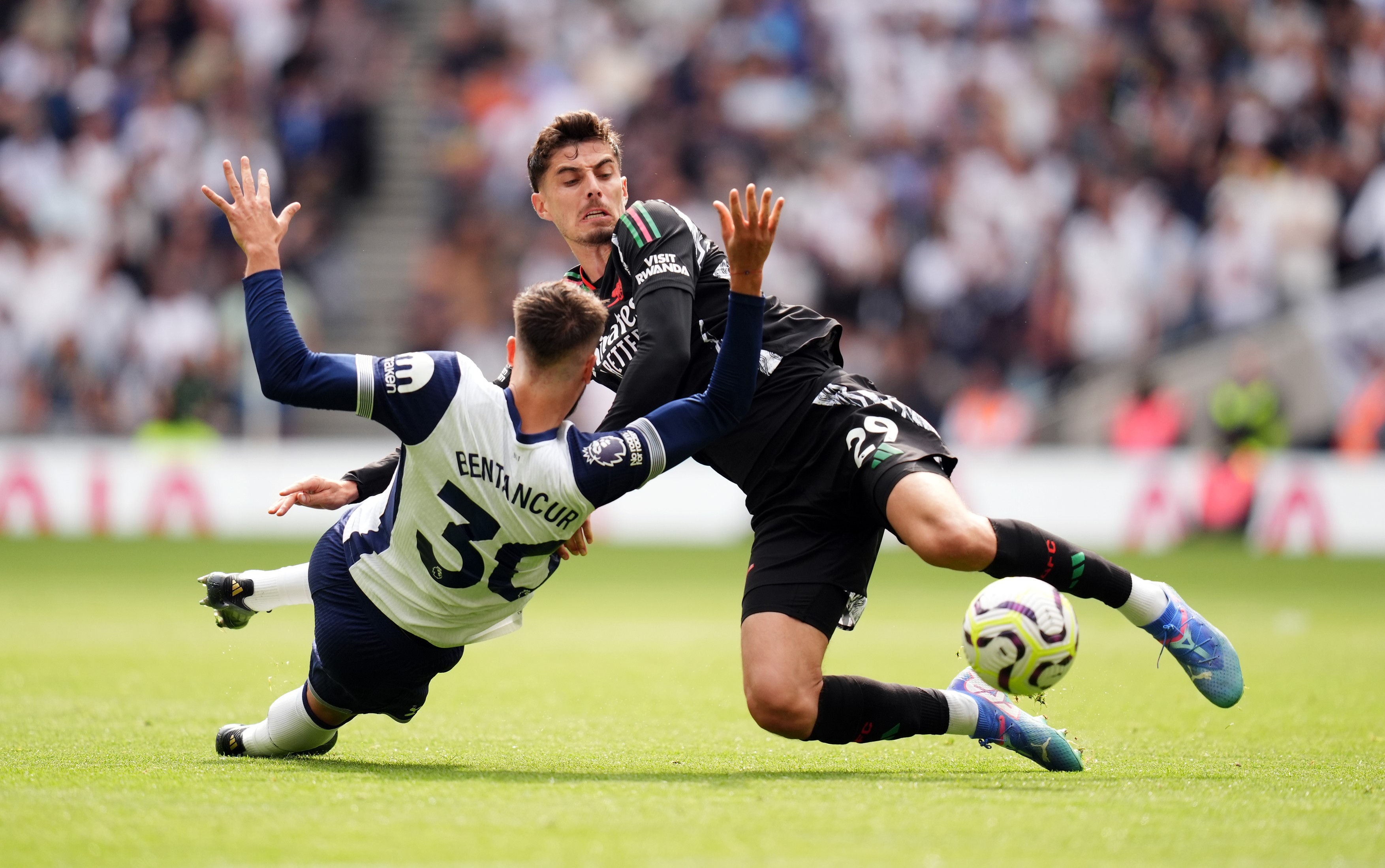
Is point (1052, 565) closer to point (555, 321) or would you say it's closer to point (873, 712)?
point (873, 712)

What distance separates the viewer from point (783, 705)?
17.6 ft

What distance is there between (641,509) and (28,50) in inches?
415

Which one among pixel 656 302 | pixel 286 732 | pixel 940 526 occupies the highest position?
pixel 656 302

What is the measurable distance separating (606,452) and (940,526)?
1096 mm

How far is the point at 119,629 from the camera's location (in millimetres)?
10422

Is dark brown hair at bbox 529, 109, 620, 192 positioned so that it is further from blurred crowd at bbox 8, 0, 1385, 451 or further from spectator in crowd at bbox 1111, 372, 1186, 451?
spectator in crowd at bbox 1111, 372, 1186, 451

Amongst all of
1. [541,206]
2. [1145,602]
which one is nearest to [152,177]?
[541,206]

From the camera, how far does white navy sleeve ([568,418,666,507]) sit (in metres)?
5.01

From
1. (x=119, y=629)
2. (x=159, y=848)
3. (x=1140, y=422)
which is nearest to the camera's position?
(x=159, y=848)

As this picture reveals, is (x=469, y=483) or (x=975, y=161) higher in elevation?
(x=975, y=161)

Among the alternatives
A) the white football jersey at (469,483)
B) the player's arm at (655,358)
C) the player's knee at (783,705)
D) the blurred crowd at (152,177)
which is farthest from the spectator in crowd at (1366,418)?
the white football jersey at (469,483)

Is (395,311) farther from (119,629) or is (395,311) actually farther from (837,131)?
(119,629)

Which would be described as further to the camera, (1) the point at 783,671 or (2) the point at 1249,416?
(2) the point at 1249,416

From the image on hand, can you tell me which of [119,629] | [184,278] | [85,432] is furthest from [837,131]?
[119,629]
